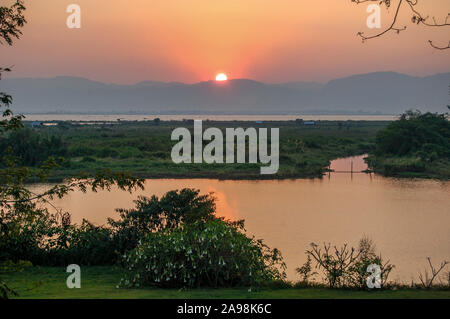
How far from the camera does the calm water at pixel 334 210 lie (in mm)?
16469

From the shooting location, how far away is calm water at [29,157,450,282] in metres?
16.5

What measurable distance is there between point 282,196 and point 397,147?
22.2 meters

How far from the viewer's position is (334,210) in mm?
23406

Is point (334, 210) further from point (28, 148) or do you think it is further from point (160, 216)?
point (28, 148)

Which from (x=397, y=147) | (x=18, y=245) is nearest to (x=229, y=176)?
(x=397, y=147)

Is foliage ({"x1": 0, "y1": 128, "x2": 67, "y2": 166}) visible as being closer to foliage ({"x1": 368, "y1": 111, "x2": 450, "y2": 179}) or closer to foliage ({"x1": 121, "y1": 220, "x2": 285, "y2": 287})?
foliage ({"x1": 368, "y1": 111, "x2": 450, "y2": 179})

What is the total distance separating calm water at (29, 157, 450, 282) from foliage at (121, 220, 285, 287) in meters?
3.94

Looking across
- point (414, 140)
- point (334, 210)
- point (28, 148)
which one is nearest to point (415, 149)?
point (414, 140)

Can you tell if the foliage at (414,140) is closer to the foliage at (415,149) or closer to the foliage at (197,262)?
the foliage at (415,149)

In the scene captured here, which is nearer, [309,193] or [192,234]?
[192,234]

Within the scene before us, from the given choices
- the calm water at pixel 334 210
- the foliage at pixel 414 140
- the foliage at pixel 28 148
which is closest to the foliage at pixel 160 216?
the calm water at pixel 334 210

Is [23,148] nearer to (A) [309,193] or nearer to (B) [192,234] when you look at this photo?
(A) [309,193]

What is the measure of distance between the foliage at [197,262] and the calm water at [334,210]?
3937mm
